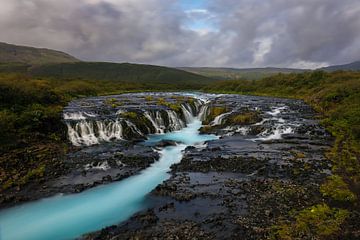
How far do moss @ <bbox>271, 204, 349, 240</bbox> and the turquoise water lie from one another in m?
7.94

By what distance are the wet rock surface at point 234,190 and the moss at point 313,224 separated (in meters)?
0.58

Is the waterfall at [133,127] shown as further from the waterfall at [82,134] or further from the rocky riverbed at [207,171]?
the waterfall at [82,134]

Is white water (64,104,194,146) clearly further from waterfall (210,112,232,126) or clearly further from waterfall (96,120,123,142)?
waterfall (210,112,232,126)

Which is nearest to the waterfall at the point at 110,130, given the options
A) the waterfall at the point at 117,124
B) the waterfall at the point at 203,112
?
the waterfall at the point at 117,124

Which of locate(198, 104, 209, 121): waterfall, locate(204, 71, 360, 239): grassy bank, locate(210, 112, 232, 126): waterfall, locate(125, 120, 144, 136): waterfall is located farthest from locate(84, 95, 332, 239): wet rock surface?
locate(198, 104, 209, 121): waterfall

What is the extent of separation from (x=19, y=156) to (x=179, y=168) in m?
13.7

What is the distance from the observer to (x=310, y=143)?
30109mm

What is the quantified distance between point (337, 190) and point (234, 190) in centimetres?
601

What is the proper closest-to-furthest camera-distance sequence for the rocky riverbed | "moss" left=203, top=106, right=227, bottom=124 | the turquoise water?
the rocky riverbed
the turquoise water
"moss" left=203, top=106, right=227, bottom=124

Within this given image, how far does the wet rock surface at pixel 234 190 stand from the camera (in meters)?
14.5

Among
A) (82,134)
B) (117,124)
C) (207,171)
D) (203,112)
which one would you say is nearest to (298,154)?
(207,171)

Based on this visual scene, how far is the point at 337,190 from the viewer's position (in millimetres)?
17797

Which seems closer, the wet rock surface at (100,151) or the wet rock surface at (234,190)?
the wet rock surface at (234,190)

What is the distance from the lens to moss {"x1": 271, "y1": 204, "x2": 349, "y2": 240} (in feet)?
44.0
